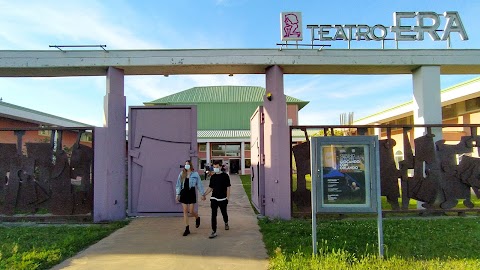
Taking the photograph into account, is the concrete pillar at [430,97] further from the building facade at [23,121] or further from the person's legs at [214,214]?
the building facade at [23,121]

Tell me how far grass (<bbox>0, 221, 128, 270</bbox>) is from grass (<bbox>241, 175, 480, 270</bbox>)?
3.81 m

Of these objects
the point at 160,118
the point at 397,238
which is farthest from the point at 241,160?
the point at 397,238

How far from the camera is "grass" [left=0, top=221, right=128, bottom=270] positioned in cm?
661

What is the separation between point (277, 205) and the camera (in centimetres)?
1068

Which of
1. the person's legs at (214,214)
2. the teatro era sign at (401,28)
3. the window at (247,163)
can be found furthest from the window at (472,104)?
the window at (247,163)

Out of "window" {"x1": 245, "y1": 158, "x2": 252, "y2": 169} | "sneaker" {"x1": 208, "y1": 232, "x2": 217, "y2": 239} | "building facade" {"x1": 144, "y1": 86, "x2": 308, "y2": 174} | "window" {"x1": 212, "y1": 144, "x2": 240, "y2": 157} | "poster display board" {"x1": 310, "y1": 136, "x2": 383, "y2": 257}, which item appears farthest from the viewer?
"window" {"x1": 212, "y1": 144, "x2": 240, "y2": 157}

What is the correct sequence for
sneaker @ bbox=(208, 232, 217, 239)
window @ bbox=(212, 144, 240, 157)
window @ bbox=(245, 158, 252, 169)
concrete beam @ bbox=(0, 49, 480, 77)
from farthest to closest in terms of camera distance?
window @ bbox=(212, 144, 240, 157), window @ bbox=(245, 158, 252, 169), concrete beam @ bbox=(0, 49, 480, 77), sneaker @ bbox=(208, 232, 217, 239)

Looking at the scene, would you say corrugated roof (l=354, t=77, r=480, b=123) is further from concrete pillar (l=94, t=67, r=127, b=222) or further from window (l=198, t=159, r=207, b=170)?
window (l=198, t=159, r=207, b=170)

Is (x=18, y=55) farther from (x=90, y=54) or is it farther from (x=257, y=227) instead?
(x=257, y=227)

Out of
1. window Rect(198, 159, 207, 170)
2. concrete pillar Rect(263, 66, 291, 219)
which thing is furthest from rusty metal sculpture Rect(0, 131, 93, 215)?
window Rect(198, 159, 207, 170)

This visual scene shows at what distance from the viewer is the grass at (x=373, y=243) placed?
614 cm

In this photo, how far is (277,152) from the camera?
10.7 metres

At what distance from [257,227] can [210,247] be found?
224 centimetres

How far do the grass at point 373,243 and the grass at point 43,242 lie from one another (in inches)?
150
